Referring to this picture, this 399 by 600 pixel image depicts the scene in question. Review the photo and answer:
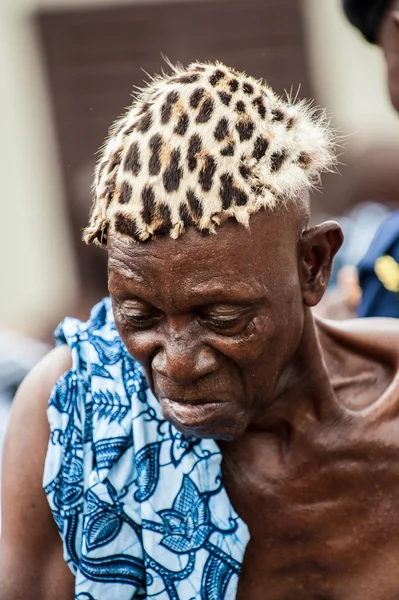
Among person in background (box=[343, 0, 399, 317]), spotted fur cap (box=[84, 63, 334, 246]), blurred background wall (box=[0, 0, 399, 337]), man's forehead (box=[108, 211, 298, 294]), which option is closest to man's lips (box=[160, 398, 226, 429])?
man's forehead (box=[108, 211, 298, 294])

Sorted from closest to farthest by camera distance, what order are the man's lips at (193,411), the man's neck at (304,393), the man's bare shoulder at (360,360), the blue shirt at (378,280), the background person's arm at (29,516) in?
the man's lips at (193,411)
the background person's arm at (29,516)
the man's neck at (304,393)
the man's bare shoulder at (360,360)
the blue shirt at (378,280)

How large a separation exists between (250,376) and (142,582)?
2.13 ft

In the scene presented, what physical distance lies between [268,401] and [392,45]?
1816 millimetres

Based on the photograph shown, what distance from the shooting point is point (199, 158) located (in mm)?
2465

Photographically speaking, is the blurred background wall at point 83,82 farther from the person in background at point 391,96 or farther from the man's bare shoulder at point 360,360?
the man's bare shoulder at point 360,360

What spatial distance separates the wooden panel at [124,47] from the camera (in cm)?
827

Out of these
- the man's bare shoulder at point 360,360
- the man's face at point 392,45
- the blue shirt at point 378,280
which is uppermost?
the man's face at point 392,45

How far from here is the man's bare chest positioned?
2.98 meters

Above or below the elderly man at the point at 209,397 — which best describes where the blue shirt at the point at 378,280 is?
above

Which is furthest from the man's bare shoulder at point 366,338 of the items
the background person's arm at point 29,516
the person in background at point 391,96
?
the person in background at point 391,96

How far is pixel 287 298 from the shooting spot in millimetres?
2596

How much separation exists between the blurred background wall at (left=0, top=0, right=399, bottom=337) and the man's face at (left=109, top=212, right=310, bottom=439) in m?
5.21

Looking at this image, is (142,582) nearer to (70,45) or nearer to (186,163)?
(186,163)

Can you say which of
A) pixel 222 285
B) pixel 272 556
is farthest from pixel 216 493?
pixel 222 285
